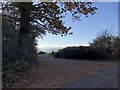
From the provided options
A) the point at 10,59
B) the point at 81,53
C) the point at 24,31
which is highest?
the point at 24,31

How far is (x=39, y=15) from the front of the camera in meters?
15.9

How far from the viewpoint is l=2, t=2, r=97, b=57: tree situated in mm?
14867

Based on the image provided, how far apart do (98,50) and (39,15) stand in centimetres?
1406

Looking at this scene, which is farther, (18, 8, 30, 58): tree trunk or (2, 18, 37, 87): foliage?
(18, 8, 30, 58): tree trunk

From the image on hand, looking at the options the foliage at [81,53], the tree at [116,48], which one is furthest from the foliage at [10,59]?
the tree at [116,48]

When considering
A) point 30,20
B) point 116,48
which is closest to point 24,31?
point 30,20

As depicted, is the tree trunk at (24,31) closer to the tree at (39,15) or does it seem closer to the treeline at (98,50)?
the tree at (39,15)

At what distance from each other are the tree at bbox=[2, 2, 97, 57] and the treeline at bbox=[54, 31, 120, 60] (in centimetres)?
1239

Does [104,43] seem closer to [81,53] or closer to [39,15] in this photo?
[81,53]

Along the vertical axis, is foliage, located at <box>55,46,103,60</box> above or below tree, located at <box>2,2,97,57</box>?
below

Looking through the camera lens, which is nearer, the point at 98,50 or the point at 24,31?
the point at 24,31

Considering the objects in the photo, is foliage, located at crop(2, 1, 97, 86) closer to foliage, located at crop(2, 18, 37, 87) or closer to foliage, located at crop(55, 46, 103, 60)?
foliage, located at crop(2, 18, 37, 87)

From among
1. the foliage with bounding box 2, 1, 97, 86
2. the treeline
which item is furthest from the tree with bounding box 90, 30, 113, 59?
the foliage with bounding box 2, 1, 97, 86

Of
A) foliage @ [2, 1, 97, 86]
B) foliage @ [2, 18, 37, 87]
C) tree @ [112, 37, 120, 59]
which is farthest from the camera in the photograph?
tree @ [112, 37, 120, 59]
